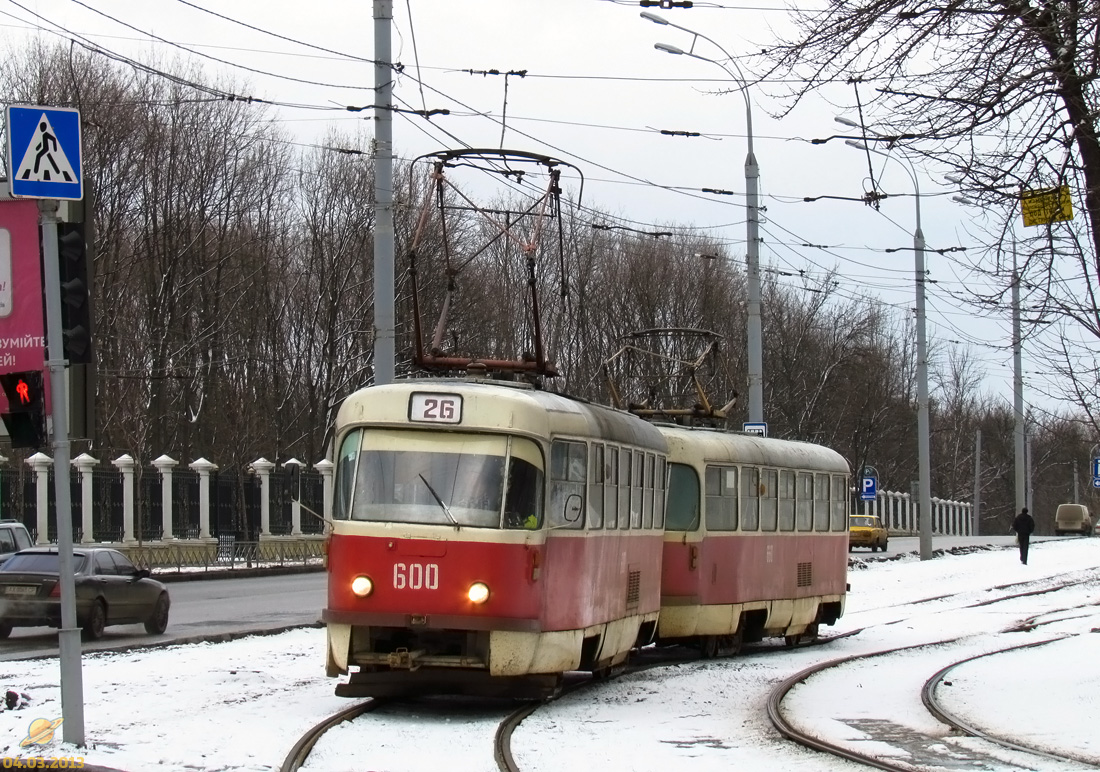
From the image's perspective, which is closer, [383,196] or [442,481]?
[442,481]

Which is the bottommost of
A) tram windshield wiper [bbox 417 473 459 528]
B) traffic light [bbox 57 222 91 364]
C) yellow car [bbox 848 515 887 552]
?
yellow car [bbox 848 515 887 552]

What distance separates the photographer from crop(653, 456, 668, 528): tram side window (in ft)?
55.1

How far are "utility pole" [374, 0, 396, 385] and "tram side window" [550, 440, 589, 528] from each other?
16.2 feet

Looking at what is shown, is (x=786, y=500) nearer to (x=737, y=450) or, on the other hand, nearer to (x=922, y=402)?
(x=737, y=450)

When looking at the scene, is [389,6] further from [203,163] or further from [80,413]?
[203,163]

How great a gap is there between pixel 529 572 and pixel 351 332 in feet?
143

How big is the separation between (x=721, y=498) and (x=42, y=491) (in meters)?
21.3

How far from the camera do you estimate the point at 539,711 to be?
1328cm

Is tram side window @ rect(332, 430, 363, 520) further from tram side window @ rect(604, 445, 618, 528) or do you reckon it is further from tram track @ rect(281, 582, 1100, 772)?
tram side window @ rect(604, 445, 618, 528)

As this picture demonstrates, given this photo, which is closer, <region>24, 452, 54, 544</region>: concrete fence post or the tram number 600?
the tram number 600

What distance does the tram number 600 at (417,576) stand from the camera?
41.2 ft

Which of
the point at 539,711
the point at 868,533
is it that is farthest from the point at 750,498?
the point at 868,533
